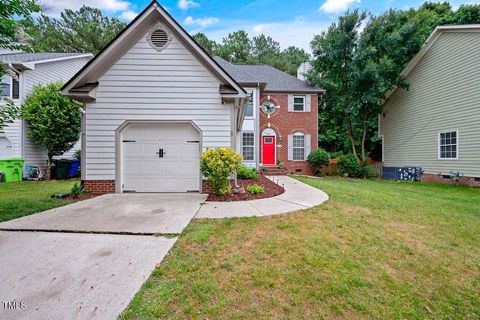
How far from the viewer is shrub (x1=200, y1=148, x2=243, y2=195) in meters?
6.21

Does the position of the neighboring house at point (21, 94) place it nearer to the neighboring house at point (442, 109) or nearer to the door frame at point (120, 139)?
the door frame at point (120, 139)

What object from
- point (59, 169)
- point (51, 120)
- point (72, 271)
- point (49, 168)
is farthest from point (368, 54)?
point (49, 168)

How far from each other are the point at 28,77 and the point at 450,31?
898 inches

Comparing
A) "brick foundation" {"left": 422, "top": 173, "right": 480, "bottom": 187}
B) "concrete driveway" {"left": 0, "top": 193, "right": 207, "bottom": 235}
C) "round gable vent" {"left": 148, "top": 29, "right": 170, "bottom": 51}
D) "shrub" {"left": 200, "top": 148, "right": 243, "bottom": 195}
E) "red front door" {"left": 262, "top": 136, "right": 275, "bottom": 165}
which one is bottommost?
"concrete driveway" {"left": 0, "top": 193, "right": 207, "bottom": 235}

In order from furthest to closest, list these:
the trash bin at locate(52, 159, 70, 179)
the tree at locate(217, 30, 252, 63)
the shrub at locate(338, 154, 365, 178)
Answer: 1. the tree at locate(217, 30, 252, 63)
2. the shrub at locate(338, 154, 365, 178)
3. the trash bin at locate(52, 159, 70, 179)

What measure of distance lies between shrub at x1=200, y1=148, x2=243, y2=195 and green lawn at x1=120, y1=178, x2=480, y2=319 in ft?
6.64

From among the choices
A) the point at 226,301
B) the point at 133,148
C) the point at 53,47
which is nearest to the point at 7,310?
the point at 226,301

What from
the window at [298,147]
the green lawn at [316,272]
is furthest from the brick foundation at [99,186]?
the window at [298,147]

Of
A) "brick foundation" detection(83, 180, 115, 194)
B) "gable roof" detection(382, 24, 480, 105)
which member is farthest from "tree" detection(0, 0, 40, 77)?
"gable roof" detection(382, 24, 480, 105)

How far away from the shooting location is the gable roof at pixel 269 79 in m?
15.4

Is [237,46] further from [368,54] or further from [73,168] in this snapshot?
[73,168]

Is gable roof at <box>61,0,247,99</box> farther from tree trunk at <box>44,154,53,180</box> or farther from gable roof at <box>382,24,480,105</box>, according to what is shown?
gable roof at <box>382,24,480,105</box>

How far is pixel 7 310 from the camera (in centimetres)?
203

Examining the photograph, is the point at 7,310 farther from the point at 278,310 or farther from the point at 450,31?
the point at 450,31
